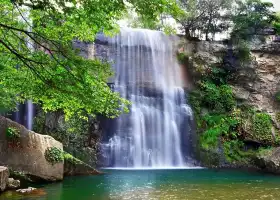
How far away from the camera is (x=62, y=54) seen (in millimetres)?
5355

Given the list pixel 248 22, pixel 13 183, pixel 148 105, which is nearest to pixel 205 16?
pixel 248 22

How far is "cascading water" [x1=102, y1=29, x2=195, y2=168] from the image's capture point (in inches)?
768

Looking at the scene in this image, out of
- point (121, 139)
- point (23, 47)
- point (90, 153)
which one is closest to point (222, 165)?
point (121, 139)

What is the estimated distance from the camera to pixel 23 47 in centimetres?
569

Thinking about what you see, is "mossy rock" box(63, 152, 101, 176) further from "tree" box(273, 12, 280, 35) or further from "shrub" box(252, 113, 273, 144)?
"tree" box(273, 12, 280, 35)

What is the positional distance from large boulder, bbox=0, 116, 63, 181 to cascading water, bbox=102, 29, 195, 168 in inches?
311

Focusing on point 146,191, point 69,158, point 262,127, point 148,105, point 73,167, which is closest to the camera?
point 146,191

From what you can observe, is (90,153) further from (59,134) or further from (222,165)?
(222,165)

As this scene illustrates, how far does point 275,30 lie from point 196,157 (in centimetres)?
1181

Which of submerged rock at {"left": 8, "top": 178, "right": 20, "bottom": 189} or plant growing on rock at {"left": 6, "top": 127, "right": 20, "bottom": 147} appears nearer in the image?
submerged rock at {"left": 8, "top": 178, "right": 20, "bottom": 189}

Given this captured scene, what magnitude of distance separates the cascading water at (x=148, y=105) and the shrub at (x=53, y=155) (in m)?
7.51

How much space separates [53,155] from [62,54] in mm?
6634

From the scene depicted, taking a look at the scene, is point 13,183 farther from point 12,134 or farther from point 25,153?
point 12,134

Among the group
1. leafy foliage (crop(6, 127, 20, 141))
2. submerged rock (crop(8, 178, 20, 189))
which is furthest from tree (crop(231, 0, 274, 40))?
submerged rock (crop(8, 178, 20, 189))
